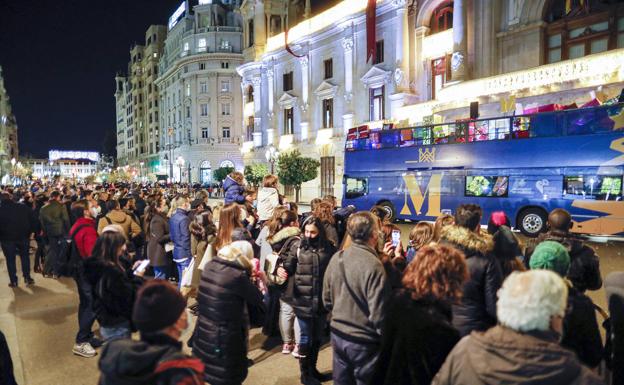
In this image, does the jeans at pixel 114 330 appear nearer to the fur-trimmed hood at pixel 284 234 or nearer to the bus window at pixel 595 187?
the fur-trimmed hood at pixel 284 234

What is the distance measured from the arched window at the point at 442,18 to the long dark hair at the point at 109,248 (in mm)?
27642

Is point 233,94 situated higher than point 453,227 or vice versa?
point 233,94

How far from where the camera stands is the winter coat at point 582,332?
295 cm

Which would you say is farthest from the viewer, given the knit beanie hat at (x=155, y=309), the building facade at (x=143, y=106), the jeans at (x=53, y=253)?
the building facade at (x=143, y=106)

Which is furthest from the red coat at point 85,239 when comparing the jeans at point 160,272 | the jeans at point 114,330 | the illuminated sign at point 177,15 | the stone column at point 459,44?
the illuminated sign at point 177,15

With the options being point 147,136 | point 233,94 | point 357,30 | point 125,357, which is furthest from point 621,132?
point 147,136

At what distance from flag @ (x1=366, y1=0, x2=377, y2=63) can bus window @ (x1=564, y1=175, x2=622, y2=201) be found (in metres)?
19.8

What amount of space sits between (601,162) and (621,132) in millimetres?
1035

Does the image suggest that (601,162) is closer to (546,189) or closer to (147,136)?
(546,189)

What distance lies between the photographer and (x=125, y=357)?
2205mm

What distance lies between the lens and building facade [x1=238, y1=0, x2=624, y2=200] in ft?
64.0

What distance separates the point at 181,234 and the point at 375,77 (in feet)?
86.0

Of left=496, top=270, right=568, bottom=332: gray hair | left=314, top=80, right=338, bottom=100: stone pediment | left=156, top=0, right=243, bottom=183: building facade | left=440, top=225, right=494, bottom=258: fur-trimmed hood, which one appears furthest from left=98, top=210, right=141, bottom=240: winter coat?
left=156, top=0, right=243, bottom=183: building facade

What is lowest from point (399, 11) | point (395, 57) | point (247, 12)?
point (395, 57)
